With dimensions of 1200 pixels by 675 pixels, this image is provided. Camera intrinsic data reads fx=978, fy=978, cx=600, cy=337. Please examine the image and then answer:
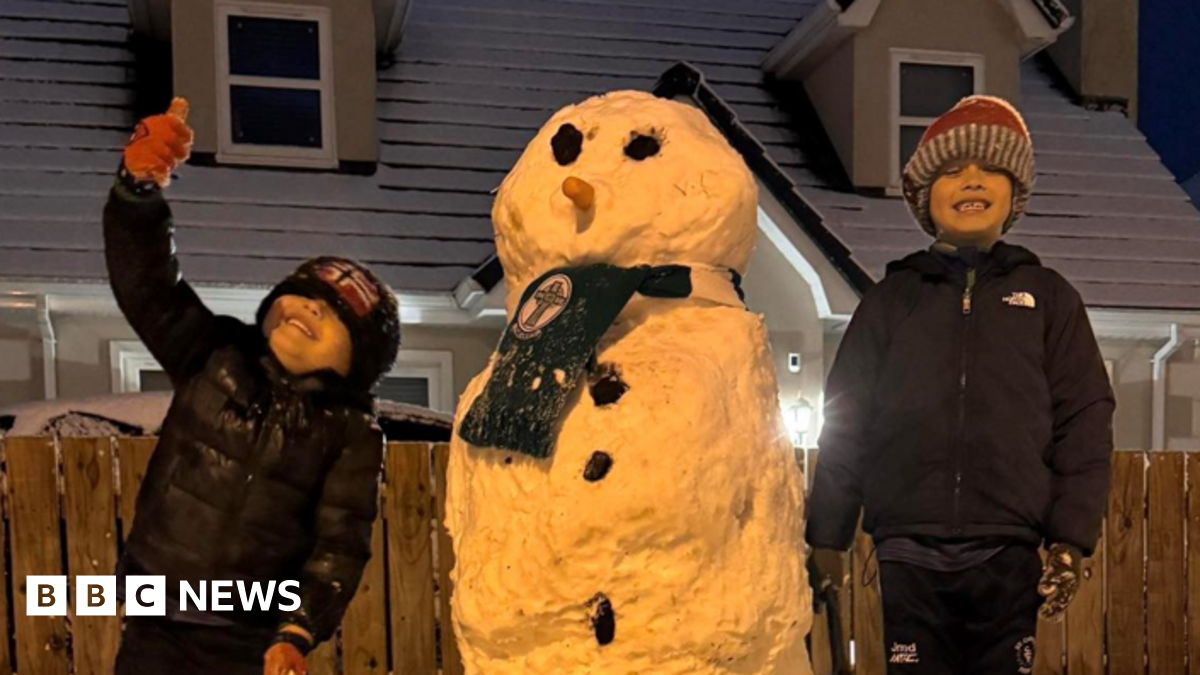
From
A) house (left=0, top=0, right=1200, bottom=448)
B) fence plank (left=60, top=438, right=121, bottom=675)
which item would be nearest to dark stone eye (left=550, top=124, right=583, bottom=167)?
house (left=0, top=0, right=1200, bottom=448)

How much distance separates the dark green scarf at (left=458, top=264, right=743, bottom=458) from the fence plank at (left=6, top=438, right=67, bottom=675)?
2501 millimetres

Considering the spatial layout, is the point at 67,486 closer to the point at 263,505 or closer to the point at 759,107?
the point at 263,505

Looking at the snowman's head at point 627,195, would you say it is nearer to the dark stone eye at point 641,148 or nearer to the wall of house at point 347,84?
the dark stone eye at point 641,148

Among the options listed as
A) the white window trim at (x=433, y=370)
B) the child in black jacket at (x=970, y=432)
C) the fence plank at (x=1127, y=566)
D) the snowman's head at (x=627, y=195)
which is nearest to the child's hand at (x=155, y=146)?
the snowman's head at (x=627, y=195)

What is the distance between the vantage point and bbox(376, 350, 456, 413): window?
5785 mm

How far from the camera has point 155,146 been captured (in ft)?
7.11

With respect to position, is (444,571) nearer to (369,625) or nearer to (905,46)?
(369,625)

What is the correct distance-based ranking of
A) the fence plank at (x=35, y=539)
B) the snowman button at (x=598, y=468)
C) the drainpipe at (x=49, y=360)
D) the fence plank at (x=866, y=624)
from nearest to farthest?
the snowman button at (x=598, y=468) → the fence plank at (x=35, y=539) → the fence plank at (x=866, y=624) → the drainpipe at (x=49, y=360)

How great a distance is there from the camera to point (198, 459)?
2.29 metres

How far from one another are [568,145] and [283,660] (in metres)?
1.30

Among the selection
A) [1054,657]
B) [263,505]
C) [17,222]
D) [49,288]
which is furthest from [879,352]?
[17,222]

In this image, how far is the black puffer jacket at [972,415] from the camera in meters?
2.18

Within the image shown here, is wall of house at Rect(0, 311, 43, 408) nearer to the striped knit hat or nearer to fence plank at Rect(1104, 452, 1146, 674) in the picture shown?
the striped knit hat

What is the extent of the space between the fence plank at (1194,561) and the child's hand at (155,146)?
4398 millimetres
